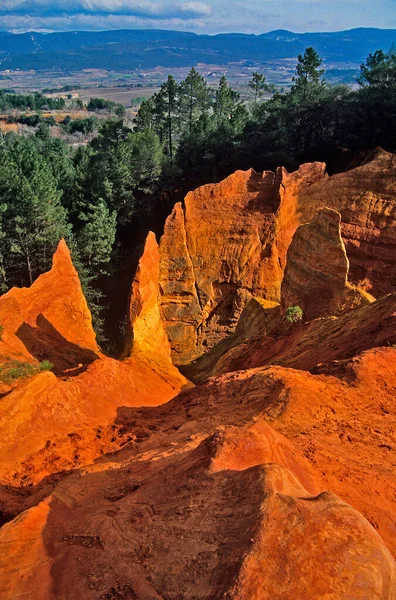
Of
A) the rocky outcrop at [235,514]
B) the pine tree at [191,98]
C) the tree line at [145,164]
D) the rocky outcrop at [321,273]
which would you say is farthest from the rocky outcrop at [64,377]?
the pine tree at [191,98]

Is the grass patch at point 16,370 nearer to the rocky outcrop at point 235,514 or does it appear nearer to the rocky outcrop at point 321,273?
the rocky outcrop at point 235,514

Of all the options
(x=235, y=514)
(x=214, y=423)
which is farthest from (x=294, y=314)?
(x=235, y=514)

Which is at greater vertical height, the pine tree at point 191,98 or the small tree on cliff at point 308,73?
the small tree on cliff at point 308,73

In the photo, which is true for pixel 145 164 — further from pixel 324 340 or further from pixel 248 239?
pixel 324 340

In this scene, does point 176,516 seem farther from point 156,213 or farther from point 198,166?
point 198,166

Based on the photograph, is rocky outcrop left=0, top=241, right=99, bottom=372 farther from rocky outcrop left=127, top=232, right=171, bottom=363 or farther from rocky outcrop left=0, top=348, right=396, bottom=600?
rocky outcrop left=0, top=348, right=396, bottom=600

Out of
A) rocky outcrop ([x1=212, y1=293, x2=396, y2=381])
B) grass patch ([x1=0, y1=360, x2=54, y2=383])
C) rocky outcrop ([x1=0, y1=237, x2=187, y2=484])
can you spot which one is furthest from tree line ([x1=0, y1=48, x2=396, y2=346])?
rocky outcrop ([x1=212, y1=293, x2=396, y2=381])
